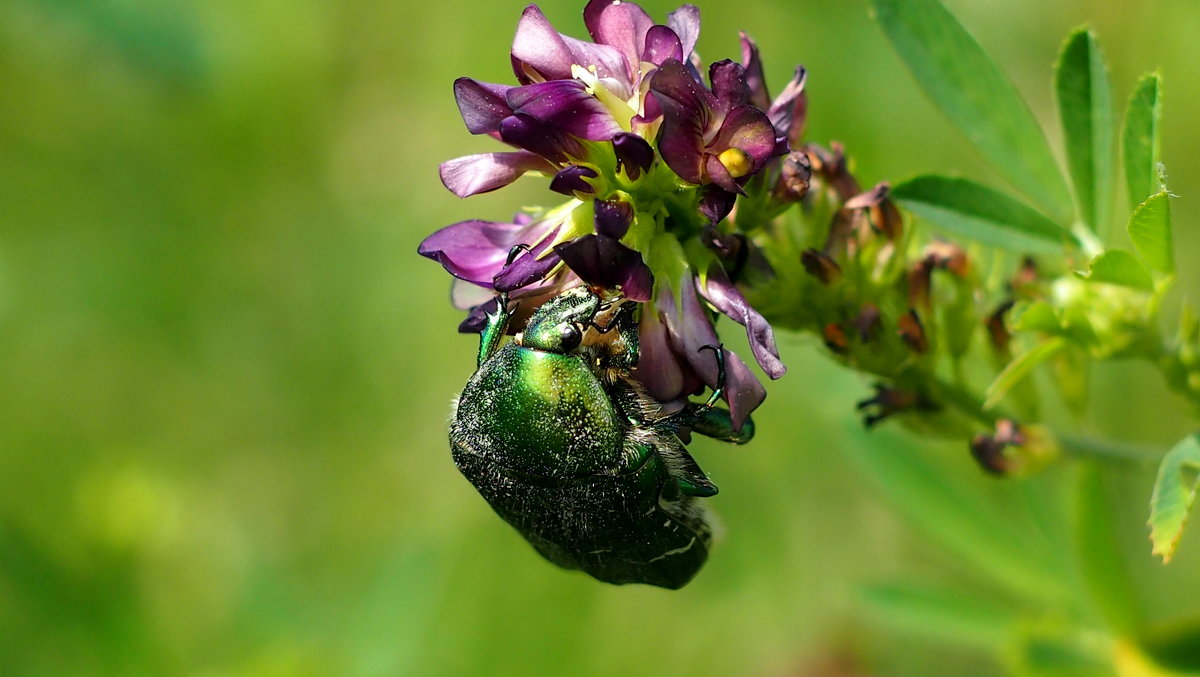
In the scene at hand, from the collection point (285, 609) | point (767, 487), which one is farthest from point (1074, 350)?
point (285, 609)

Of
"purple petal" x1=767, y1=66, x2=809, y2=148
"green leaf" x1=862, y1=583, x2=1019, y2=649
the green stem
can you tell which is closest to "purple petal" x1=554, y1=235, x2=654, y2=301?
"purple petal" x1=767, y1=66, x2=809, y2=148

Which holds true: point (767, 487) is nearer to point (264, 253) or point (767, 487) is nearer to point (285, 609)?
point (285, 609)

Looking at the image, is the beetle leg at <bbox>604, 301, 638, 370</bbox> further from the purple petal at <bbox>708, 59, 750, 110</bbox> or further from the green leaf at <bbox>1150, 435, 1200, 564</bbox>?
the green leaf at <bbox>1150, 435, 1200, 564</bbox>

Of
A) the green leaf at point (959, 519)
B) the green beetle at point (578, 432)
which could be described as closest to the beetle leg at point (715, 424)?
the green beetle at point (578, 432)

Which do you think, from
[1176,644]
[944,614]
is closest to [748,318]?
[1176,644]

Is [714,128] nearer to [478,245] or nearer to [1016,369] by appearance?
[478,245]

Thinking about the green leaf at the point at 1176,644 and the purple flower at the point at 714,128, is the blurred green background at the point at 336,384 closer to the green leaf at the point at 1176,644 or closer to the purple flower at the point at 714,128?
the green leaf at the point at 1176,644
